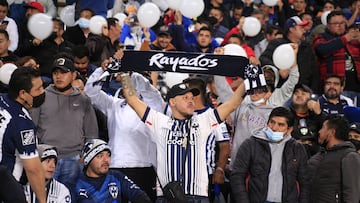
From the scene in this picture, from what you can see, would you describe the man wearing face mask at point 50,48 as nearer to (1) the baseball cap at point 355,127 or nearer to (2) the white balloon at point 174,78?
(2) the white balloon at point 174,78

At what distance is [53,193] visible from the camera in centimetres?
819

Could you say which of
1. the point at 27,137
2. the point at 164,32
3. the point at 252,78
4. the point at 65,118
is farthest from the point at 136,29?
the point at 27,137

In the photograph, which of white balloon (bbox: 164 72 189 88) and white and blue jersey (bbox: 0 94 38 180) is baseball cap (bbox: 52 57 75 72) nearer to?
white and blue jersey (bbox: 0 94 38 180)

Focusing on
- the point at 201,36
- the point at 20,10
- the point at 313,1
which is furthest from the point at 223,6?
the point at 20,10

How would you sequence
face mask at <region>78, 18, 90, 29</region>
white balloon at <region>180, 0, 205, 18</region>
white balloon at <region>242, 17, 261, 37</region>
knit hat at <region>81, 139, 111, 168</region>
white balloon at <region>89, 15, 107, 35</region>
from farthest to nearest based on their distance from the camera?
white balloon at <region>242, 17, 261, 37</region> < white balloon at <region>180, 0, 205, 18</region> < face mask at <region>78, 18, 90, 29</region> < white balloon at <region>89, 15, 107, 35</region> < knit hat at <region>81, 139, 111, 168</region>

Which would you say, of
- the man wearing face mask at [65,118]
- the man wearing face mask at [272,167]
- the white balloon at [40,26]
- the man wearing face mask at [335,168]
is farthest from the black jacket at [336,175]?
the white balloon at [40,26]

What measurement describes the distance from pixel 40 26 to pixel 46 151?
12.4ft

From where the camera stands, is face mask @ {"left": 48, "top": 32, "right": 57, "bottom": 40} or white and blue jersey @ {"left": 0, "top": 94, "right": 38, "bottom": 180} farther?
face mask @ {"left": 48, "top": 32, "right": 57, "bottom": 40}

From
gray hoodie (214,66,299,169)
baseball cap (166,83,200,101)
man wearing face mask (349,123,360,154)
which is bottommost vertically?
man wearing face mask (349,123,360,154)

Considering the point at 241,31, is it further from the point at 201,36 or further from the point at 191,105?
the point at 191,105

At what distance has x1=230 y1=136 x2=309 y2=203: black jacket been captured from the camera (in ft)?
29.5

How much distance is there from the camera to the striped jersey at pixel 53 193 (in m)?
8.07

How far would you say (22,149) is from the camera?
7645 millimetres

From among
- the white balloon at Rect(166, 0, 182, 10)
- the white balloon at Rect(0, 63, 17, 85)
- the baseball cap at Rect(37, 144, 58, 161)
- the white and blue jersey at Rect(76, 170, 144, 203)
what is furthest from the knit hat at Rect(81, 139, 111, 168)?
the white balloon at Rect(166, 0, 182, 10)
